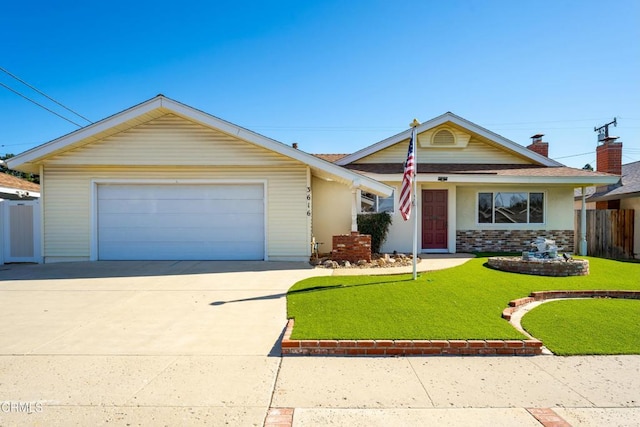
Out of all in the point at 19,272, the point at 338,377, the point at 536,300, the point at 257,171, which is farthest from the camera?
the point at 257,171

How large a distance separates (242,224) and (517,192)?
32.0ft

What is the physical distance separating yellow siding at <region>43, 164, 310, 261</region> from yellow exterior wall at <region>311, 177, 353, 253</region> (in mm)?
1764

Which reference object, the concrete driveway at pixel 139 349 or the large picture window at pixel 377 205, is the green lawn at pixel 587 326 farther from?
the large picture window at pixel 377 205

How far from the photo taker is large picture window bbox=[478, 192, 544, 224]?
42.7 feet

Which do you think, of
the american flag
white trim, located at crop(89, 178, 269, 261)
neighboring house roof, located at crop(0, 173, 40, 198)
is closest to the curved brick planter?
the american flag

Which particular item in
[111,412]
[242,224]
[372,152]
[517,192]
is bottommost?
[111,412]

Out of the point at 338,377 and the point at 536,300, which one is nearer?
the point at 338,377

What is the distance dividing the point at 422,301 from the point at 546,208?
961 cm

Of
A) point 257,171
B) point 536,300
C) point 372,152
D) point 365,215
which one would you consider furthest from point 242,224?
point 536,300

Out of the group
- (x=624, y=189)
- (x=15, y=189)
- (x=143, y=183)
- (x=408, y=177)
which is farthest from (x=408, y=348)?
(x=624, y=189)

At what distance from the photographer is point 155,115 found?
10391mm

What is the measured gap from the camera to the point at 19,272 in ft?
30.6

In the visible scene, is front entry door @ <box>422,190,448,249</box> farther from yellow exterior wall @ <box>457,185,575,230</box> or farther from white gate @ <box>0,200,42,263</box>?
white gate @ <box>0,200,42,263</box>

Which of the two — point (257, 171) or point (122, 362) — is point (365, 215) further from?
point (122, 362)
